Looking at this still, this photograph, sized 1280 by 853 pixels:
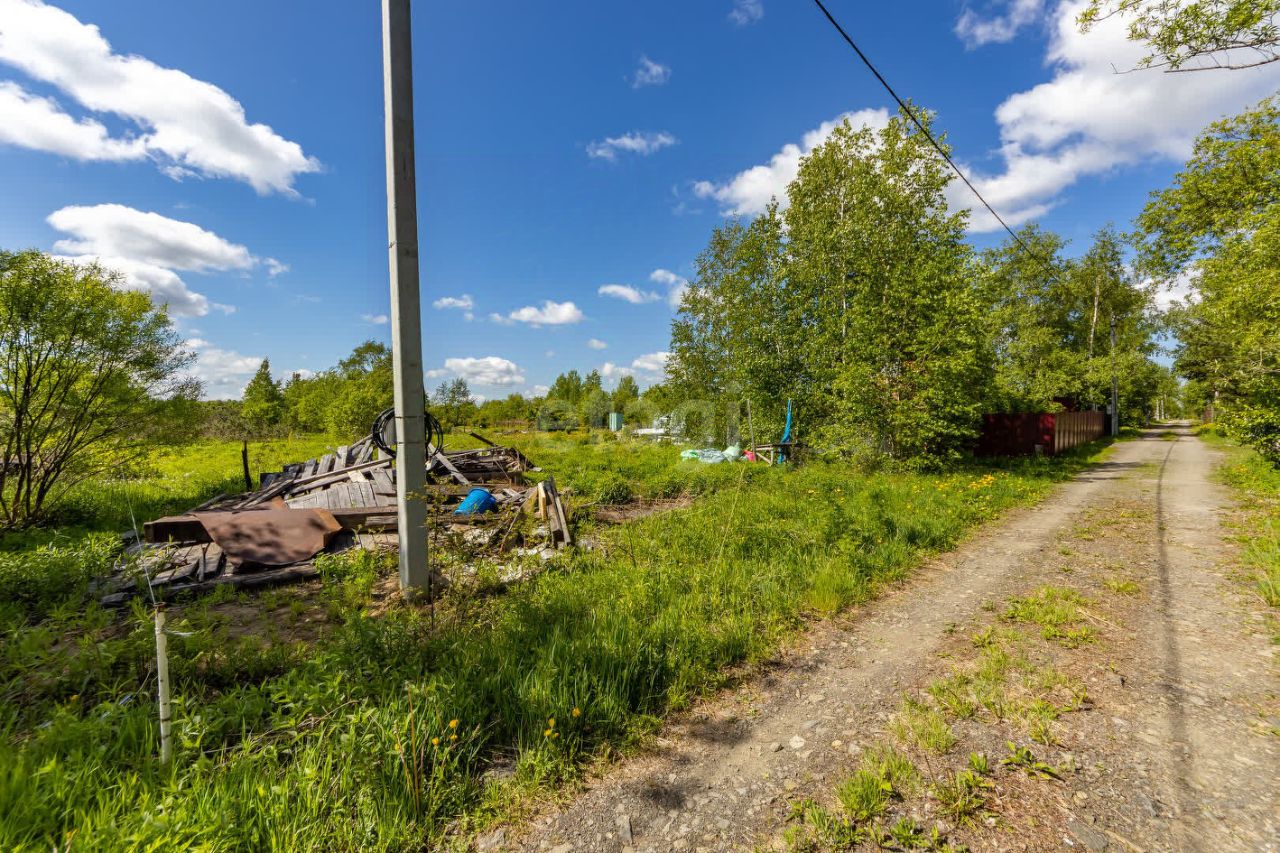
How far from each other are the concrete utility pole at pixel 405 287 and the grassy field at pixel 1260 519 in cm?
822

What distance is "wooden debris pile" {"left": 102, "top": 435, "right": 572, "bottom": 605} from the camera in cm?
569

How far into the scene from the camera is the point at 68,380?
27.9ft

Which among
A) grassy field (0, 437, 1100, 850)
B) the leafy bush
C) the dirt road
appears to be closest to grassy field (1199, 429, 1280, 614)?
the dirt road

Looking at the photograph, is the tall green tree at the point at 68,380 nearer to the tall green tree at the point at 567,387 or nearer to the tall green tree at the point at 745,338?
the tall green tree at the point at 745,338

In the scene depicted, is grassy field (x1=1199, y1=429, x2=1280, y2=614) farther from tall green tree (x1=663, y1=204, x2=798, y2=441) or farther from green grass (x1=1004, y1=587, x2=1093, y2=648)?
tall green tree (x1=663, y1=204, x2=798, y2=441)

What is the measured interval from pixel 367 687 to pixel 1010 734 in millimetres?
4254

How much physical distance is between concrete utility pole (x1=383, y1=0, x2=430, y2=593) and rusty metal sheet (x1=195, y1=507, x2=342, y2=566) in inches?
108

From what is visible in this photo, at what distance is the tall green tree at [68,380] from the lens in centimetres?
794

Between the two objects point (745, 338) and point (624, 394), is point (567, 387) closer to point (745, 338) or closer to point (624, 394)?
point (624, 394)

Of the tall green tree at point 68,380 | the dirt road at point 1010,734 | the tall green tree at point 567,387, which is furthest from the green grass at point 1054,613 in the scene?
the tall green tree at point 567,387

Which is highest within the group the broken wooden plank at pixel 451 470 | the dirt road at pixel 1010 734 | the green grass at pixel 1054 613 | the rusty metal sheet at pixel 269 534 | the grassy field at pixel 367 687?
the broken wooden plank at pixel 451 470

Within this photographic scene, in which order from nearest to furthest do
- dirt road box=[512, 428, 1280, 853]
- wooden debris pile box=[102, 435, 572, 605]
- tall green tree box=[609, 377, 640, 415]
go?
dirt road box=[512, 428, 1280, 853] → wooden debris pile box=[102, 435, 572, 605] → tall green tree box=[609, 377, 640, 415]

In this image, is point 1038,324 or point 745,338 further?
point 1038,324

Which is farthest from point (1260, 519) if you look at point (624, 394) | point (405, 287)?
point (624, 394)
